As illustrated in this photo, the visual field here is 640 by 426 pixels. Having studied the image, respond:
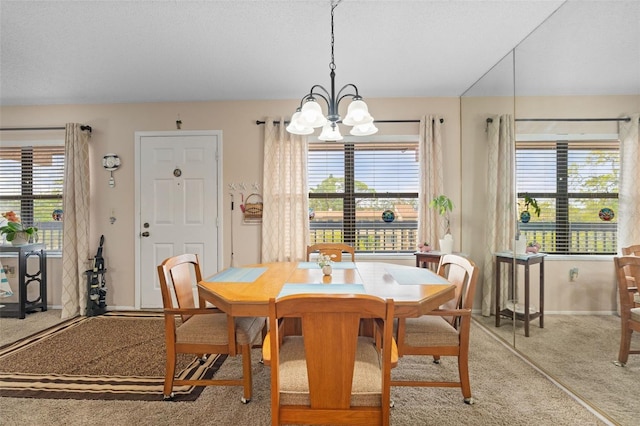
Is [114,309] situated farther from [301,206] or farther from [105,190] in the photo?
[301,206]

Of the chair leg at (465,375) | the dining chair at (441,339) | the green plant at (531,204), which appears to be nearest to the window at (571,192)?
the green plant at (531,204)

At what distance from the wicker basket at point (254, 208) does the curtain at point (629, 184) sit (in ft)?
10.3

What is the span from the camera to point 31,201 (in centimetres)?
404

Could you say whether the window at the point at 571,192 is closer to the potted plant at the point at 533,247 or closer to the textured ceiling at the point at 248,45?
the potted plant at the point at 533,247

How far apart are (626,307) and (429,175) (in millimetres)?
2259

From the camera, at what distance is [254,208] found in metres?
3.79

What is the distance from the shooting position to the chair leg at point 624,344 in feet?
5.30

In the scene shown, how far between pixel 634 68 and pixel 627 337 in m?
1.35

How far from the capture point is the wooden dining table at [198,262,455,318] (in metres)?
1.58

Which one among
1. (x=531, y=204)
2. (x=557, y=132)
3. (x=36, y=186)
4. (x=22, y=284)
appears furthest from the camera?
(x=36, y=186)

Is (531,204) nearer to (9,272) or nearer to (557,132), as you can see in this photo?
(557,132)

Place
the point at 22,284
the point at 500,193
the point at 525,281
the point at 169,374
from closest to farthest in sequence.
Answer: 1. the point at 169,374
2. the point at 525,281
3. the point at 500,193
4. the point at 22,284

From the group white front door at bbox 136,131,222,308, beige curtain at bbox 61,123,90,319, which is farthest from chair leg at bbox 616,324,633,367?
beige curtain at bbox 61,123,90,319

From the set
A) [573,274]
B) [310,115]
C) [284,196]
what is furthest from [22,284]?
[573,274]
